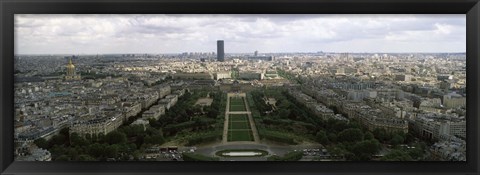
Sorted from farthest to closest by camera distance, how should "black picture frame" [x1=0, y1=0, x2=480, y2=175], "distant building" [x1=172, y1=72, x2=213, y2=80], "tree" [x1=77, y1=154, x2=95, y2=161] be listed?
"distant building" [x1=172, y1=72, x2=213, y2=80]
"tree" [x1=77, y1=154, x2=95, y2=161]
"black picture frame" [x1=0, y1=0, x2=480, y2=175]

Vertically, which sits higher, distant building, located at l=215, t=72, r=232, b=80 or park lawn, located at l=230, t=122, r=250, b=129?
distant building, located at l=215, t=72, r=232, b=80

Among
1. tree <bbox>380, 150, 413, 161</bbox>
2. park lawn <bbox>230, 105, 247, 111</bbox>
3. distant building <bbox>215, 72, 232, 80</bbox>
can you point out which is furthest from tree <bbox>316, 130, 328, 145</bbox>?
distant building <bbox>215, 72, 232, 80</bbox>

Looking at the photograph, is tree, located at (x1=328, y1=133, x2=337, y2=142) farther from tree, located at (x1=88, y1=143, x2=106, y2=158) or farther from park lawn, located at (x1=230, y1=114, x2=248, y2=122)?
tree, located at (x1=88, y1=143, x2=106, y2=158)

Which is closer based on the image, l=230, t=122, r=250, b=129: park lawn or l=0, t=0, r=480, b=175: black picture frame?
l=0, t=0, r=480, b=175: black picture frame

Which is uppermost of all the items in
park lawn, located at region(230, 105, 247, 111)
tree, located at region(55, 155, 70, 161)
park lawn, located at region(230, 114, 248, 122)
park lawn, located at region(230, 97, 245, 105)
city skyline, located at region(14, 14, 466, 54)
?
city skyline, located at region(14, 14, 466, 54)

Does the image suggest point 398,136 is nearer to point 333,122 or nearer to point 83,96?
point 333,122

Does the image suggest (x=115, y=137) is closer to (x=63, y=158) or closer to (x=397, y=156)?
(x=63, y=158)
